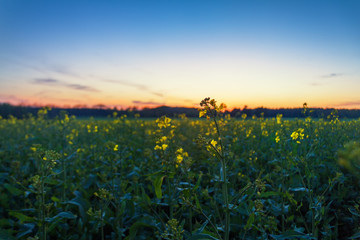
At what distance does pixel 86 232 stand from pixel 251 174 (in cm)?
344

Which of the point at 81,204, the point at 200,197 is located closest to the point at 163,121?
the point at 200,197

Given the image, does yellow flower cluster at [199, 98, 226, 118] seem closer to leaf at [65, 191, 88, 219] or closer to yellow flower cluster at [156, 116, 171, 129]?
yellow flower cluster at [156, 116, 171, 129]

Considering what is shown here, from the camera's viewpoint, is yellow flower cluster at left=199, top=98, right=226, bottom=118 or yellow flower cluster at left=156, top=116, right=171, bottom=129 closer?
yellow flower cluster at left=199, top=98, right=226, bottom=118

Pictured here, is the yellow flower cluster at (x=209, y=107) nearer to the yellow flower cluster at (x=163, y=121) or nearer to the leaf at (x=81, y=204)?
the yellow flower cluster at (x=163, y=121)

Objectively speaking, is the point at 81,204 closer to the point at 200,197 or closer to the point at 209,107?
the point at 200,197

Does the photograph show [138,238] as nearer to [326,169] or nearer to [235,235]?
[235,235]

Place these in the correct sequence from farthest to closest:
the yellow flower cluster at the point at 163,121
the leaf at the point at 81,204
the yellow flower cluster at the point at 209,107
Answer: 1. the leaf at the point at 81,204
2. the yellow flower cluster at the point at 163,121
3. the yellow flower cluster at the point at 209,107

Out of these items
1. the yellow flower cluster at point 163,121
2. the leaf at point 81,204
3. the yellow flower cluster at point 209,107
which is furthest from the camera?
the leaf at point 81,204

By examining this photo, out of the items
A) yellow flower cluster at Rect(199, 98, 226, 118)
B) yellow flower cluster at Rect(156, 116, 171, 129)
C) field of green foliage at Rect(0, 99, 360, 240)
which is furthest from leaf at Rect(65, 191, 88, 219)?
yellow flower cluster at Rect(199, 98, 226, 118)

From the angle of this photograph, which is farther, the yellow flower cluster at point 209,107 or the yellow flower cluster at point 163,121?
the yellow flower cluster at point 163,121

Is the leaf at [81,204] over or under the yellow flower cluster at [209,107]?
under

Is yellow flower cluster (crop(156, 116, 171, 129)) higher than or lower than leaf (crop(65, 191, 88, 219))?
higher

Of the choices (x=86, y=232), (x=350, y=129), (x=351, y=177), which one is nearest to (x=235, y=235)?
(x=86, y=232)

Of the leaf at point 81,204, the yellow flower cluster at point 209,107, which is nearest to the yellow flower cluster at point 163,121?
the yellow flower cluster at point 209,107
